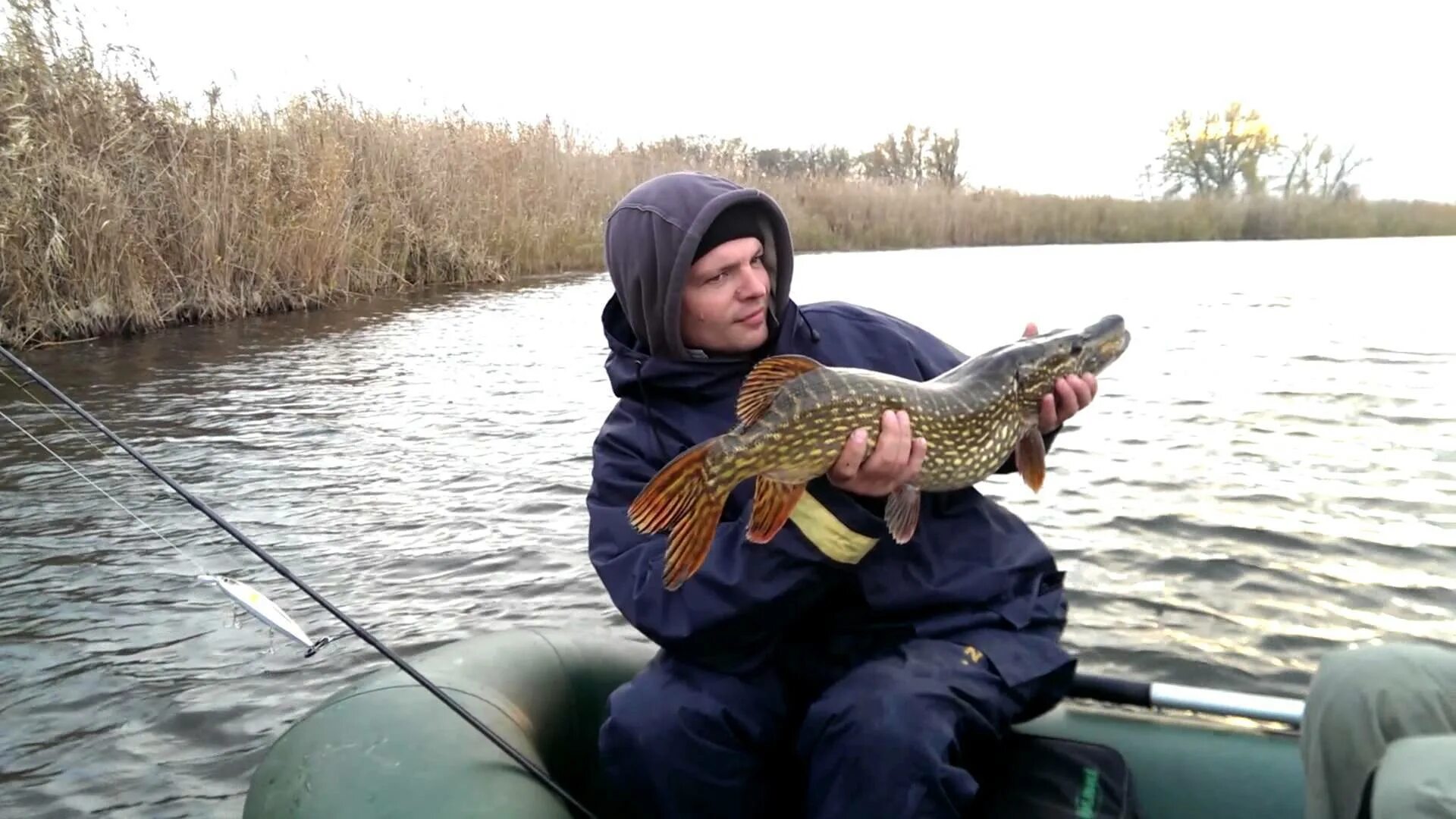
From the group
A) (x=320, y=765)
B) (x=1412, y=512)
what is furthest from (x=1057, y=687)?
(x=1412, y=512)

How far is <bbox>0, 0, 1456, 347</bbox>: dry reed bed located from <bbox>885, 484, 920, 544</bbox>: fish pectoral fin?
28.1 ft

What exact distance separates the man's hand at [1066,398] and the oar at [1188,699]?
1.67 ft

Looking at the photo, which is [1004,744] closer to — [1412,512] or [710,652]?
[710,652]

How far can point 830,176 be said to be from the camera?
74.5ft

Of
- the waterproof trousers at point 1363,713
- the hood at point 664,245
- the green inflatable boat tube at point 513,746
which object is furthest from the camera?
the hood at point 664,245

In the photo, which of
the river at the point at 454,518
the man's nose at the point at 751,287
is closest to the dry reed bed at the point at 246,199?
the river at the point at 454,518

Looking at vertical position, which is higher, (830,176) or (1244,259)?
(830,176)

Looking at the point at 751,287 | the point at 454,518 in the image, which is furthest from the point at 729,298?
the point at 454,518

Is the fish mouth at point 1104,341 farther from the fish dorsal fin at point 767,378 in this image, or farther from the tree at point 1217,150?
the tree at point 1217,150

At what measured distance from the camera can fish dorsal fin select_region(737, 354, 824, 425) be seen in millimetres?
1854

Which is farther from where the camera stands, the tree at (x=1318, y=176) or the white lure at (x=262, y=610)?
the tree at (x=1318, y=176)

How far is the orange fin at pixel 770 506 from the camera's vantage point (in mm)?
1814

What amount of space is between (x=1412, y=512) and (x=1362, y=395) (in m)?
2.40

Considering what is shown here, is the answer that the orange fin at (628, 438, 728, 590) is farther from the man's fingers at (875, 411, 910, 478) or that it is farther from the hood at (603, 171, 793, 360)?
the hood at (603, 171, 793, 360)
